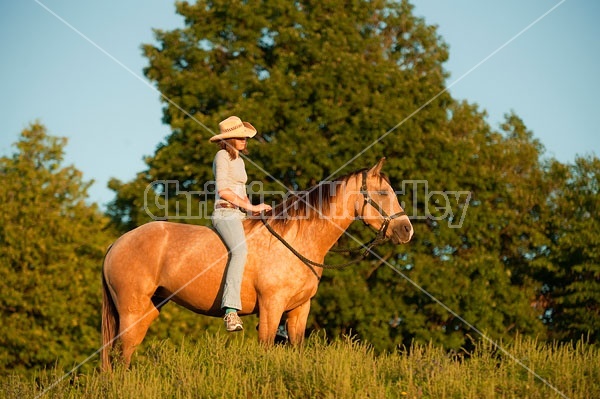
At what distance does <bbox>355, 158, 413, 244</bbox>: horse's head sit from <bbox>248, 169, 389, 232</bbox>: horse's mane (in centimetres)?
9

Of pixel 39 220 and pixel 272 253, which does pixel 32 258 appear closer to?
pixel 39 220

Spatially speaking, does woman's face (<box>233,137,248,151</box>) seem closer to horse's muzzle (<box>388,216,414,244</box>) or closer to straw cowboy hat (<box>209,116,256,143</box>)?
straw cowboy hat (<box>209,116,256,143</box>)

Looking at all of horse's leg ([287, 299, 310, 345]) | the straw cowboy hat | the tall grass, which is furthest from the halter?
the tall grass

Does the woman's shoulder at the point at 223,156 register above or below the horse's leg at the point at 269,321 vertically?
above

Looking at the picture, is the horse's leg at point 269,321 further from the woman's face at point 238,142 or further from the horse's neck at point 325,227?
the woman's face at point 238,142

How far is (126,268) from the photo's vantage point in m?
10.1

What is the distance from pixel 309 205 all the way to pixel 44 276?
82.0ft

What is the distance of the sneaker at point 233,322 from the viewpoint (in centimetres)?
910

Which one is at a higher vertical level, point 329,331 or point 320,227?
point 320,227

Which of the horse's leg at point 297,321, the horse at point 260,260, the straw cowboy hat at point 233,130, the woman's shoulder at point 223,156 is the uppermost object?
the straw cowboy hat at point 233,130

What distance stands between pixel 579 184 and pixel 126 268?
30970 millimetres

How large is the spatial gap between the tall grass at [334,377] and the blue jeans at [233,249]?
0.81 meters

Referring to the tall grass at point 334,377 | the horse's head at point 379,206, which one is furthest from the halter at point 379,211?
the tall grass at point 334,377

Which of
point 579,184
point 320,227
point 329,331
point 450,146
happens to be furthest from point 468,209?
point 320,227
